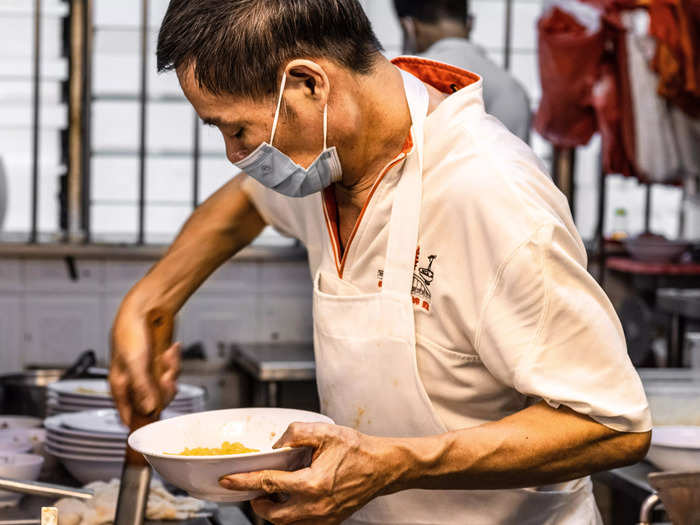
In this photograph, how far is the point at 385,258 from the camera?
1.40 metres

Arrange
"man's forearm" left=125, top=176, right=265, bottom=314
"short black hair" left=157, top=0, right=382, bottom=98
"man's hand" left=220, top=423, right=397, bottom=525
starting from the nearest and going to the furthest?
"man's hand" left=220, top=423, right=397, bottom=525
"short black hair" left=157, top=0, right=382, bottom=98
"man's forearm" left=125, top=176, right=265, bottom=314

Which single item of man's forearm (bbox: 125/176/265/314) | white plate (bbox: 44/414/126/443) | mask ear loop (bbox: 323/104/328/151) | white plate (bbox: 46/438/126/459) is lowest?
white plate (bbox: 46/438/126/459)

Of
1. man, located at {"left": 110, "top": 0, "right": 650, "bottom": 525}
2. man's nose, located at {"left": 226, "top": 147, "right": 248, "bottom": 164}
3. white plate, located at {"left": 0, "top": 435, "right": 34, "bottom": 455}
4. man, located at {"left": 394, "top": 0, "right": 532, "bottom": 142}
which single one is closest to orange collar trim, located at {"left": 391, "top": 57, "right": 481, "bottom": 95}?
man, located at {"left": 110, "top": 0, "right": 650, "bottom": 525}

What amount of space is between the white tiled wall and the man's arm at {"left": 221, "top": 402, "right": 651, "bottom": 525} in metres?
3.36

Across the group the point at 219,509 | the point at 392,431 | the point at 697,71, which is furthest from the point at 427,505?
the point at 697,71

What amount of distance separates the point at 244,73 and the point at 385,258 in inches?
13.2

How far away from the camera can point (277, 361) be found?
13.1ft

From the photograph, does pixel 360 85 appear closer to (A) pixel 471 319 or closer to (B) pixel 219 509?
(A) pixel 471 319

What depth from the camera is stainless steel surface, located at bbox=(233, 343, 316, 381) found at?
3893 millimetres

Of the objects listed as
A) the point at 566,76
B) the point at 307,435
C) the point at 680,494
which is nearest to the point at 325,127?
the point at 307,435

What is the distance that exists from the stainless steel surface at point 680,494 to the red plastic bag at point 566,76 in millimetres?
2998

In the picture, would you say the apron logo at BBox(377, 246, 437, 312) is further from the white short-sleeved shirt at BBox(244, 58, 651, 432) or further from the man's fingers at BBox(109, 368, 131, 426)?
the man's fingers at BBox(109, 368, 131, 426)

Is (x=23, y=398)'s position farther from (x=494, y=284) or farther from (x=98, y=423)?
(x=494, y=284)

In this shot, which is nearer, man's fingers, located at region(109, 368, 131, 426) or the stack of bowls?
man's fingers, located at region(109, 368, 131, 426)
